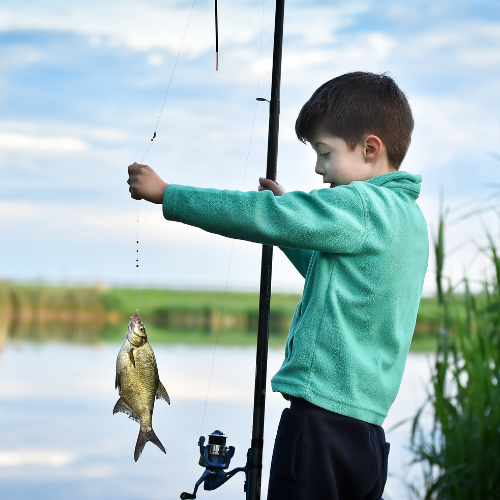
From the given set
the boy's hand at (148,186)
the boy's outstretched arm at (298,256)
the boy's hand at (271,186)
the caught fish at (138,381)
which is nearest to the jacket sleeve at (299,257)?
the boy's outstretched arm at (298,256)

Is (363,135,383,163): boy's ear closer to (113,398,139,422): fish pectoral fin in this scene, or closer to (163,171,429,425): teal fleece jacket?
(163,171,429,425): teal fleece jacket

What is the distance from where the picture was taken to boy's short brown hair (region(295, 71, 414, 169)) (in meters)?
1.76

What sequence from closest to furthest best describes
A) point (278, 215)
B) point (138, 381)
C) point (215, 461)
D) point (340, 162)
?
point (278, 215) → point (340, 162) → point (138, 381) → point (215, 461)

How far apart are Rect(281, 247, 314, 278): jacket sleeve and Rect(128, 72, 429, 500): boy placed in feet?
1.09

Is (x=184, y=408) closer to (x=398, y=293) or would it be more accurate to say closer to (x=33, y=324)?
(x=398, y=293)

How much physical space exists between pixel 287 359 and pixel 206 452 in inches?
19.1

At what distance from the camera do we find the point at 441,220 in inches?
81.7

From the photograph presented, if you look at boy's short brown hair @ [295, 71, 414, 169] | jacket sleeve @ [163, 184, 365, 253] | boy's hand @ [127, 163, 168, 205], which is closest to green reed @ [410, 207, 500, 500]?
boy's short brown hair @ [295, 71, 414, 169]

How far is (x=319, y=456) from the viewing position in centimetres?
159

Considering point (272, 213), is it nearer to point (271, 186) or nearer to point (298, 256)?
point (271, 186)

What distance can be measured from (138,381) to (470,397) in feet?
3.36

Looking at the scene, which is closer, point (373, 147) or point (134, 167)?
point (134, 167)

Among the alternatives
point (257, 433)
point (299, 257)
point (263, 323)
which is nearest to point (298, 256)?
point (299, 257)

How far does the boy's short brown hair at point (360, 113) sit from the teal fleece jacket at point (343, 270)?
0.43 ft
